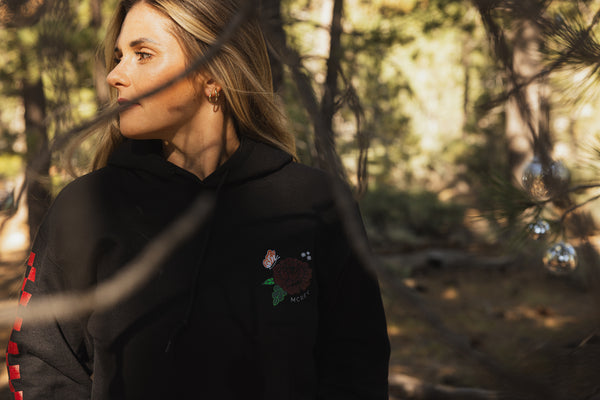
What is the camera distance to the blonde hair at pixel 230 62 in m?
1.53

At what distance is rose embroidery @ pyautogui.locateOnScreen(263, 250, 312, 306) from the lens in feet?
5.18

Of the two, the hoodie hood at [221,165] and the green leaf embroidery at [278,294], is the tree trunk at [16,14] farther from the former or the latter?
the green leaf embroidery at [278,294]

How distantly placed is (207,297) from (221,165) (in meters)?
0.42

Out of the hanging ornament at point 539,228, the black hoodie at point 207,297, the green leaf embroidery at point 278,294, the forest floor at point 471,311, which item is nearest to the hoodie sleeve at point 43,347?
the black hoodie at point 207,297

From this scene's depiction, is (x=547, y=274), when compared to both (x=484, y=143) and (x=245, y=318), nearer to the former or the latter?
(x=484, y=143)

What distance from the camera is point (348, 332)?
1658mm

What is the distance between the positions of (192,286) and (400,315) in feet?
17.8

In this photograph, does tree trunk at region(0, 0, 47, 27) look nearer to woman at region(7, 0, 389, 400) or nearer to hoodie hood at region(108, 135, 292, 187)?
woman at region(7, 0, 389, 400)

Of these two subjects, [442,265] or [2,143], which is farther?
[442,265]

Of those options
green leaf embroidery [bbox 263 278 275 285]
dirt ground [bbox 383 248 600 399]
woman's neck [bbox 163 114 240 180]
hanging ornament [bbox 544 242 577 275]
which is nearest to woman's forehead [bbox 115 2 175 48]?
woman's neck [bbox 163 114 240 180]

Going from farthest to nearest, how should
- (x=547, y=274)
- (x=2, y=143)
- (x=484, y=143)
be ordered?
(x=484, y=143) → (x=547, y=274) → (x=2, y=143)

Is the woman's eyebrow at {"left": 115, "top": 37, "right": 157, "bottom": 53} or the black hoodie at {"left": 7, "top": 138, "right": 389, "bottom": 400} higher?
the woman's eyebrow at {"left": 115, "top": 37, "right": 157, "bottom": 53}

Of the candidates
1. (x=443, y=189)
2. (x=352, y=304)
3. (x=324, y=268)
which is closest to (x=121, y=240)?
(x=324, y=268)

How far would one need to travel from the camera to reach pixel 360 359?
1654 mm
